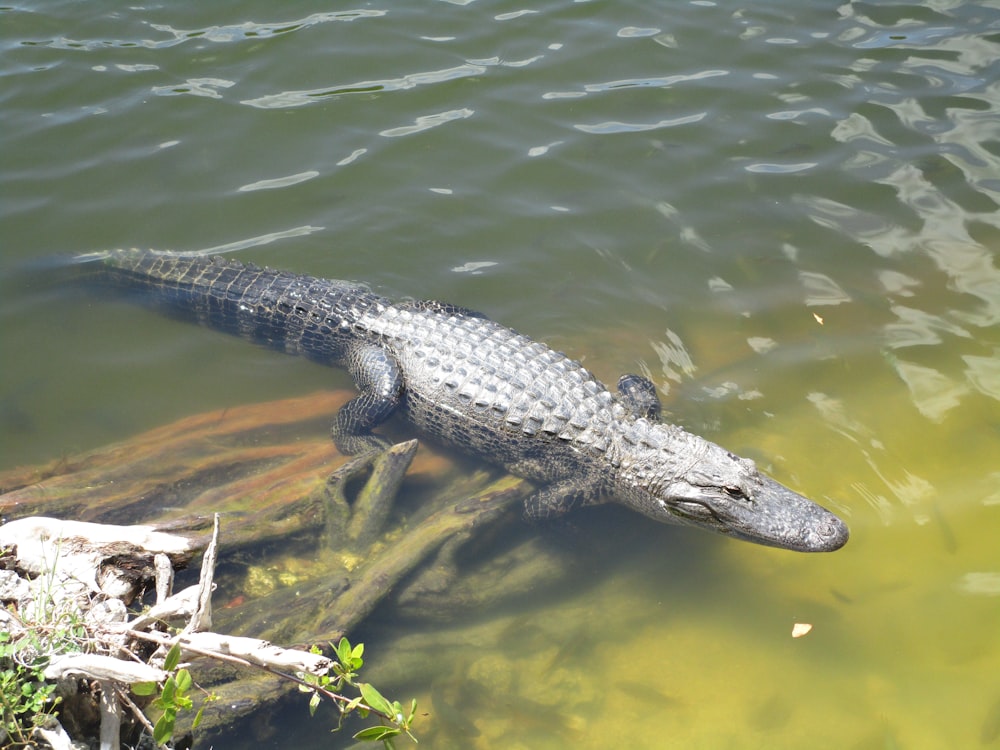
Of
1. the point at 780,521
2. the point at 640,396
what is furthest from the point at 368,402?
the point at 780,521

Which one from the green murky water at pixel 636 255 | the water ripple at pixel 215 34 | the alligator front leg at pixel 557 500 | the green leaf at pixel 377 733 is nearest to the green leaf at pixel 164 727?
the green leaf at pixel 377 733

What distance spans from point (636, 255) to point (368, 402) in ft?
8.05

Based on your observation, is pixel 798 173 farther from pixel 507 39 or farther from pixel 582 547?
pixel 582 547

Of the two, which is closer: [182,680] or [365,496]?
[182,680]

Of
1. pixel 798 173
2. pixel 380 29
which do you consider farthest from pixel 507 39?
pixel 798 173

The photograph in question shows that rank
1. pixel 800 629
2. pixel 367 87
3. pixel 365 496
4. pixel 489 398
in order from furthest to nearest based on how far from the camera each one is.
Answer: pixel 367 87, pixel 489 398, pixel 365 496, pixel 800 629

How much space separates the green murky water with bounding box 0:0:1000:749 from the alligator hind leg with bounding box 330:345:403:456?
0.45 meters

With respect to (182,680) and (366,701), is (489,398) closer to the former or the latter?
(366,701)

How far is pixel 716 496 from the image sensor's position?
4574mm

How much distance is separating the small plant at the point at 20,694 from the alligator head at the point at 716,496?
11.0 feet

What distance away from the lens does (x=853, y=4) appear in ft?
26.8

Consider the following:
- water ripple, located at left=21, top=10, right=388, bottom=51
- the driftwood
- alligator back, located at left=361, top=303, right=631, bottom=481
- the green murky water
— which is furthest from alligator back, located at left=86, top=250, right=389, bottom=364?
water ripple, located at left=21, top=10, right=388, bottom=51

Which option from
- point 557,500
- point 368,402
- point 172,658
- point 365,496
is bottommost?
point 557,500

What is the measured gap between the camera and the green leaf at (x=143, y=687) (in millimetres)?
2268
